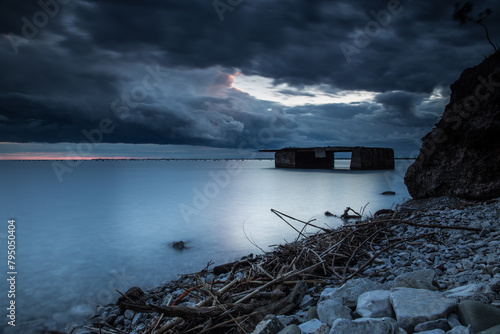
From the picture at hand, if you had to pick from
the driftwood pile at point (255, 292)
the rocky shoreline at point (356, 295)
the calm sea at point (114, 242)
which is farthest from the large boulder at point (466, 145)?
the driftwood pile at point (255, 292)

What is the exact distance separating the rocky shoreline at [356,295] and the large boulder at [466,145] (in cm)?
314

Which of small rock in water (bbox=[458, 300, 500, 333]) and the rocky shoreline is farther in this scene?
the rocky shoreline

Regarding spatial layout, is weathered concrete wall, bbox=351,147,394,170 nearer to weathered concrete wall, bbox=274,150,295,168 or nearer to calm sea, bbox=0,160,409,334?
weathered concrete wall, bbox=274,150,295,168

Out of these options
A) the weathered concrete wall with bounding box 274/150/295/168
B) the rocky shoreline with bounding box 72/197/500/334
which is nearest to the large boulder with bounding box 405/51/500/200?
the rocky shoreline with bounding box 72/197/500/334

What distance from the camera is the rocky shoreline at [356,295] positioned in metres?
1.84

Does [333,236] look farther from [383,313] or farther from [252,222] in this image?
[252,222]

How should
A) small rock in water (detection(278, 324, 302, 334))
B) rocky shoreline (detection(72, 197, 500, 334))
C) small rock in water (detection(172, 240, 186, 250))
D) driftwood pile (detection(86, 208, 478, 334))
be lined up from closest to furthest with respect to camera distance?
rocky shoreline (detection(72, 197, 500, 334)) < small rock in water (detection(278, 324, 302, 334)) < driftwood pile (detection(86, 208, 478, 334)) < small rock in water (detection(172, 240, 186, 250))

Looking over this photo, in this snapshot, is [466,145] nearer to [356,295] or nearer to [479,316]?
[356,295]

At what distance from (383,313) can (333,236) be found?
2.56 m

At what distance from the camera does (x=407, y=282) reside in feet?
7.95

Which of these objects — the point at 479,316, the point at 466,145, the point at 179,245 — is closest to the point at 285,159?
the point at 466,145

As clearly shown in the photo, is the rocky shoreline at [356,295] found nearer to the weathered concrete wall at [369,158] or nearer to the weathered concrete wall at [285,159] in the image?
the weathered concrete wall at [369,158]

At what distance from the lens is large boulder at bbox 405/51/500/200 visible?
22.6 ft

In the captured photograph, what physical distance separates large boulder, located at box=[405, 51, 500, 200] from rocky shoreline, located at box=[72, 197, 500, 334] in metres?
3.14
